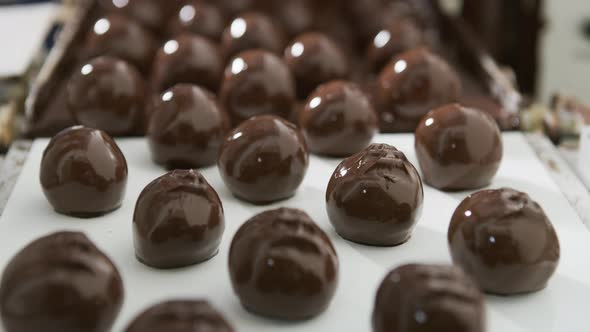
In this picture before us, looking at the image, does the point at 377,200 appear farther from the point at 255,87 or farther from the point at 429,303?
the point at 255,87

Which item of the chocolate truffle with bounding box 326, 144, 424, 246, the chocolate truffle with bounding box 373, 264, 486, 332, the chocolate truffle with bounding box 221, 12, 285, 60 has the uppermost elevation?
the chocolate truffle with bounding box 373, 264, 486, 332

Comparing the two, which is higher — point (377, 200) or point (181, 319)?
point (181, 319)

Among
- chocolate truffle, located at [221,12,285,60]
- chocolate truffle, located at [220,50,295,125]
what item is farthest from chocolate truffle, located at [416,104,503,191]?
chocolate truffle, located at [221,12,285,60]

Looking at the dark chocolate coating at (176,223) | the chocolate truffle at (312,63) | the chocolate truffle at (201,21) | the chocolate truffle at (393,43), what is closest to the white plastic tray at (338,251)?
the dark chocolate coating at (176,223)

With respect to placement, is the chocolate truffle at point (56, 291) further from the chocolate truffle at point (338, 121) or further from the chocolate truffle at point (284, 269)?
the chocolate truffle at point (338, 121)

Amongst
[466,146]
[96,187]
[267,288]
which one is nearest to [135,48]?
[96,187]

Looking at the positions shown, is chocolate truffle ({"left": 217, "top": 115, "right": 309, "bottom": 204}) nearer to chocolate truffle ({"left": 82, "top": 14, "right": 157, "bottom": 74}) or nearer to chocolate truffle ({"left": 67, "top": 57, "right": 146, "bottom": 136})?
chocolate truffle ({"left": 67, "top": 57, "right": 146, "bottom": 136})

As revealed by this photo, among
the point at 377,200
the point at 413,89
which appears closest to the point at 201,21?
the point at 413,89
